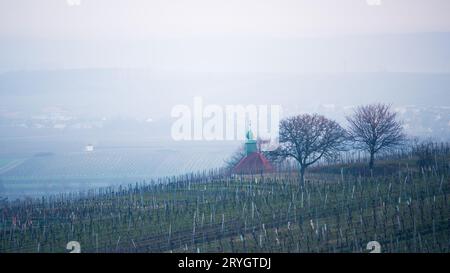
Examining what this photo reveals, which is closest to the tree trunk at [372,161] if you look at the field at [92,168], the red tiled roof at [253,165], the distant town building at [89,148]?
the red tiled roof at [253,165]

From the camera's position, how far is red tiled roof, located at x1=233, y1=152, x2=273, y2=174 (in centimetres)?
2155

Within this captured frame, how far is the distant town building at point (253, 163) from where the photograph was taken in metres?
21.5

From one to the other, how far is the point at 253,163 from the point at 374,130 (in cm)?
469

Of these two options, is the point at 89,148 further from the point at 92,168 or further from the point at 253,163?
the point at 253,163

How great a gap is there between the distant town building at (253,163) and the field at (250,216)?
108 inches

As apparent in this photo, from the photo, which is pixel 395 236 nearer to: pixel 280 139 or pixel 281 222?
pixel 281 222

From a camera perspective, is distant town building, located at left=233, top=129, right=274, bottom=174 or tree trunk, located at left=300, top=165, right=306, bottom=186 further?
distant town building, located at left=233, top=129, right=274, bottom=174

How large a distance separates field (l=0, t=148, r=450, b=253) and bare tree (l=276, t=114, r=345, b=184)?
0.97m

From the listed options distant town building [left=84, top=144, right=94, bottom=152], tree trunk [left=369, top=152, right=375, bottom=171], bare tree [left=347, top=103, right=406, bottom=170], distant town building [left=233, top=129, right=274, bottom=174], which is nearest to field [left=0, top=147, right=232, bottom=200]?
distant town building [left=84, top=144, right=94, bottom=152]

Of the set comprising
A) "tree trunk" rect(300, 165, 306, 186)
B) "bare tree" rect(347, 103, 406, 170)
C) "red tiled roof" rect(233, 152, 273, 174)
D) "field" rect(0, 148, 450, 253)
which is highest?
"bare tree" rect(347, 103, 406, 170)

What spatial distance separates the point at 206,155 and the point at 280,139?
269cm

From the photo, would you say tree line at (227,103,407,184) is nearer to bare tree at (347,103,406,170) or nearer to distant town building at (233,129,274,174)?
bare tree at (347,103,406,170)

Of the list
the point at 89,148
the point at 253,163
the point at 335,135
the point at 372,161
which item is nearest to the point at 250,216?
the point at 89,148
